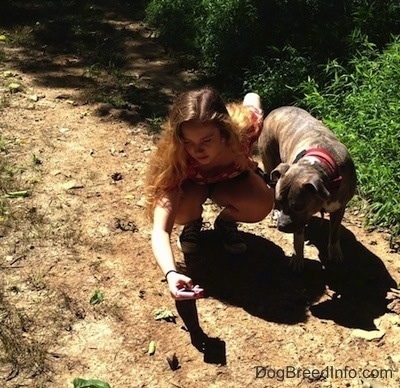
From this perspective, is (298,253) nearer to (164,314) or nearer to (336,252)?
(336,252)

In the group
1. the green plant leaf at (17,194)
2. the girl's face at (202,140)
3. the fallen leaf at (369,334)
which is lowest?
the fallen leaf at (369,334)

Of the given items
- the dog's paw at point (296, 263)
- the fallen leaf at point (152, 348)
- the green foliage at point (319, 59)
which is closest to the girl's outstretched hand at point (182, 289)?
the fallen leaf at point (152, 348)

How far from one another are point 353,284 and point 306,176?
0.88 metres

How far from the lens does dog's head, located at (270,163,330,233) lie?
11.7 feet

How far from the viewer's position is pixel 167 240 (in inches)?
139

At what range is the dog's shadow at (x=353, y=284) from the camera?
3.76m

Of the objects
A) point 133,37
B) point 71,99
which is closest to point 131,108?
point 71,99

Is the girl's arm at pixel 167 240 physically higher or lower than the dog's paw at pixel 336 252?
higher

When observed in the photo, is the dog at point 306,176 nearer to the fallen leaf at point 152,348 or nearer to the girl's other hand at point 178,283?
the girl's other hand at point 178,283

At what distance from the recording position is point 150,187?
149 inches

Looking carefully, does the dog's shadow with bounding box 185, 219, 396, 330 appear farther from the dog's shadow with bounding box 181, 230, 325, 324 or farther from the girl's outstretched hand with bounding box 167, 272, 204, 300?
the girl's outstretched hand with bounding box 167, 272, 204, 300

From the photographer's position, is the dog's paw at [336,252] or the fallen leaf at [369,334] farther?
the dog's paw at [336,252]

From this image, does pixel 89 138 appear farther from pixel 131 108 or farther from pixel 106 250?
Result: pixel 106 250

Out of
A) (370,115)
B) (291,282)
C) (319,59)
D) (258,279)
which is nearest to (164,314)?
(258,279)
